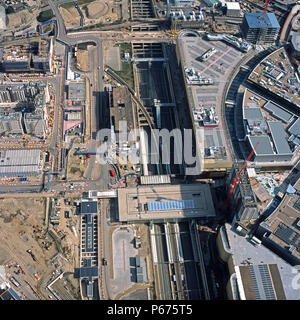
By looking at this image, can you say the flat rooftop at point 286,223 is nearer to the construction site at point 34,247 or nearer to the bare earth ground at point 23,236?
the construction site at point 34,247

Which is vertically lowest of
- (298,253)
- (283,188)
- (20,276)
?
(20,276)

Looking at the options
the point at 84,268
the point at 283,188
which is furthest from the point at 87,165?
the point at 283,188

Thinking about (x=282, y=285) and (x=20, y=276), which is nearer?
(x=282, y=285)

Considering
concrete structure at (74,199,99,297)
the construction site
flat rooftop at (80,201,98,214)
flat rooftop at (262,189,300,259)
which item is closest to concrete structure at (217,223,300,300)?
flat rooftop at (262,189,300,259)

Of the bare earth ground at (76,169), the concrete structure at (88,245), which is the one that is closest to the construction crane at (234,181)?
the concrete structure at (88,245)

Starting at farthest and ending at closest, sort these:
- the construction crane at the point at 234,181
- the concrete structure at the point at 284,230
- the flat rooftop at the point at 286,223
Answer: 1. the construction crane at the point at 234,181
2. the flat rooftop at the point at 286,223
3. the concrete structure at the point at 284,230

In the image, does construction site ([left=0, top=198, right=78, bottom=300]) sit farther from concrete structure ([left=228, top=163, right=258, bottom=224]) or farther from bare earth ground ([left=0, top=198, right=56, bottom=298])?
concrete structure ([left=228, top=163, right=258, bottom=224])

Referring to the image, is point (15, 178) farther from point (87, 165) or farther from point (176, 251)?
point (176, 251)

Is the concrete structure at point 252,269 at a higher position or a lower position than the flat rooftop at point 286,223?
lower
